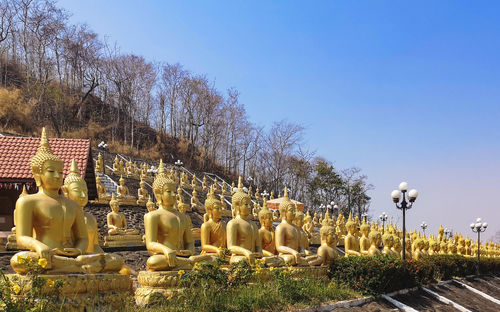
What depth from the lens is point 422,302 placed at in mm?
11547

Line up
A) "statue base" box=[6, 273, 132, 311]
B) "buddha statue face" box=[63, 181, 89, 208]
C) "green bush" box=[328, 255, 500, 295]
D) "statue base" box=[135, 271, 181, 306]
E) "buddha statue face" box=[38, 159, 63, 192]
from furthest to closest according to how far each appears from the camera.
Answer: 1. "green bush" box=[328, 255, 500, 295]
2. "buddha statue face" box=[63, 181, 89, 208]
3. "statue base" box=[135, 271, 181, 306]
4. "buddha statue face" box=[38, 159, 63, 192]
5. "statue base" box=[6, 273, 132, 311]

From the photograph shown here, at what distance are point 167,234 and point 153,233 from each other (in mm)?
244

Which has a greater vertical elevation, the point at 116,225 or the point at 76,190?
the point at 76,190

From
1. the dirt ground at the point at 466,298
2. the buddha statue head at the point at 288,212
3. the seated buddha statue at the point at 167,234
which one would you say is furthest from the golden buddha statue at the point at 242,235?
the dirt ground at the point at 466,298

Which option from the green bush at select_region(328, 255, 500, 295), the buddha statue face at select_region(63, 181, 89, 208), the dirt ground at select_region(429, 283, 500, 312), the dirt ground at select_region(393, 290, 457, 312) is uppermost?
Result: the buddha statue face at select_region(63, 181, 89, 208)

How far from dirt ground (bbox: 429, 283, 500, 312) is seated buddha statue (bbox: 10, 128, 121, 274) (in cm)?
1006

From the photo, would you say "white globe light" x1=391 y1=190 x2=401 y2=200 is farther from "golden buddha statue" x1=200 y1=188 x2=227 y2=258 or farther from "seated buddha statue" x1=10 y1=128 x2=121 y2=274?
"seated buddha statue" x1=10 y1=128 x2=121 y2=274

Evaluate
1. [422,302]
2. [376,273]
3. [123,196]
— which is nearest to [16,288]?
[376,273]

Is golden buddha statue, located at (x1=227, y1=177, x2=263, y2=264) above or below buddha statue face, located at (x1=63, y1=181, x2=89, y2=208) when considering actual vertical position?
below

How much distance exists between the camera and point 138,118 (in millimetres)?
50594

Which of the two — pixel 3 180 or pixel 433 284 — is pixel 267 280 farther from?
pixel 3 180

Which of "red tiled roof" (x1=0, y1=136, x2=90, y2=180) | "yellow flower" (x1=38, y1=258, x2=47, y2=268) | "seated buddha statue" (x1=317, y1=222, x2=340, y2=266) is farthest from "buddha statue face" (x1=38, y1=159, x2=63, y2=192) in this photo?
"red tiled roof" (x1=0, y1=136, x2=90, y2=180)

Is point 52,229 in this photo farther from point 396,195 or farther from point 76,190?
point 396,195

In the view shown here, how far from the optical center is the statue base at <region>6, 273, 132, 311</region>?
19.6ft
